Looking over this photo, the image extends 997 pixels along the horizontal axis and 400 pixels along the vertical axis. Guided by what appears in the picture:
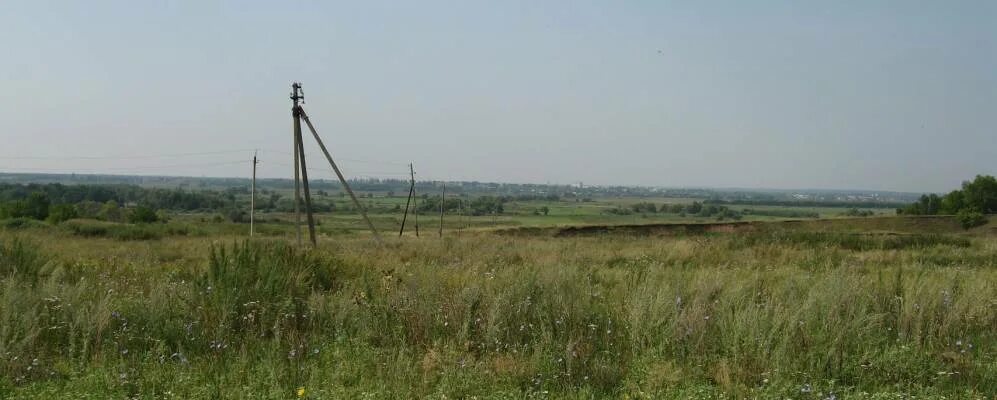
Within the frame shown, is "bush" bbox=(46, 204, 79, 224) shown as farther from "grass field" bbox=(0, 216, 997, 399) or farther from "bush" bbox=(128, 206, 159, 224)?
"grass field" bbox=(0, 216, 997, 399)

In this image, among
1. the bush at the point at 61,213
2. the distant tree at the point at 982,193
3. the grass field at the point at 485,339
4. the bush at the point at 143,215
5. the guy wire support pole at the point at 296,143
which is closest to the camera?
the grass field at the point at 485,339

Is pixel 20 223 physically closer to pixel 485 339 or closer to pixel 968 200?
pixel 485 339

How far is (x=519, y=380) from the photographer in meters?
4.83

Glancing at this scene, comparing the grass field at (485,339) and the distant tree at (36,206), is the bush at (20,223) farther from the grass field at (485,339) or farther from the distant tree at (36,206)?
the grass field at (485,339)

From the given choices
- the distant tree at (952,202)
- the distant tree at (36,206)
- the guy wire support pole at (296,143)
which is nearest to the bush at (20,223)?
the distant tree at (36,206)

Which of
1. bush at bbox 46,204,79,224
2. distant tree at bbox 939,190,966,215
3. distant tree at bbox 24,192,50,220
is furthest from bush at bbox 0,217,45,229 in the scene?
distant tree at bbox 939,190,966,215

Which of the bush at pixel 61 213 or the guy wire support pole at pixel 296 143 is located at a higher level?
the guy wire support pole at pixel 296 143

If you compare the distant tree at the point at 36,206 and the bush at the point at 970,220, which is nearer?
the bush at the point at 970,220

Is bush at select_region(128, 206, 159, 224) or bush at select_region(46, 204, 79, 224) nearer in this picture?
bush at select_region(46, 204, 79, 224)

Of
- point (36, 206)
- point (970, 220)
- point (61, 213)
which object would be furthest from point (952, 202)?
point (36, 206)

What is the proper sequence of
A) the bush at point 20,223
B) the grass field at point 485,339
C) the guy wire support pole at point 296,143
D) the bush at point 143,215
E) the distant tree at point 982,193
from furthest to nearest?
the distant tree at point 982,193, the bush at point 143,215, the bush at point 20,223, the guy wire support pole at point 296,143, the grass field at point 485,339

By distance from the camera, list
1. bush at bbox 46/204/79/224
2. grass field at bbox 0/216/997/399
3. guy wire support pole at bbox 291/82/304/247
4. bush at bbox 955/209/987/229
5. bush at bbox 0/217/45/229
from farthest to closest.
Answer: bush at bbox 46/204/79/224 → bush at bbox 955/209/987/229 → bush at bbox 0/217/45/229 → guy wire support pole at bbox 291/82/304/247 → grass field at bbox 0/216/997/399

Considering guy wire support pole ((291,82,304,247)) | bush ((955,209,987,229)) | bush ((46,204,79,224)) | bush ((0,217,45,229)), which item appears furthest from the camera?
bush ((46,204,79,224))

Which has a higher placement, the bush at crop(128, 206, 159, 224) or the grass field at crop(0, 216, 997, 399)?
the grass field at crop(0, 216, 997, 399)
